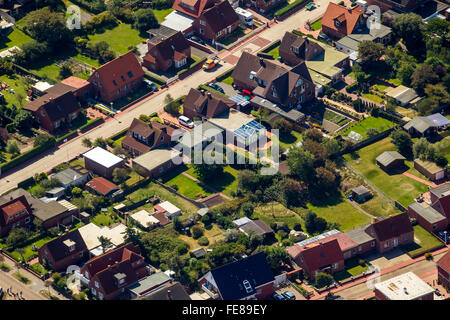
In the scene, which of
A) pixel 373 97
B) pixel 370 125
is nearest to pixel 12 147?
pixel 370 125

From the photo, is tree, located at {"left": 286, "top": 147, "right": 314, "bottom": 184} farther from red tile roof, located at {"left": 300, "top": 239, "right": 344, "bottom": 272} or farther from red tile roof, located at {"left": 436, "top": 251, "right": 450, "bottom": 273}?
red tile roof, located at {"left": 436, "top": 251, "right": 450, "bottom": 273}

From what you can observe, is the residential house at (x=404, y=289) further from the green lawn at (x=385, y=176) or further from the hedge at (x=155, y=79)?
the hedge at (x=155, y=79)

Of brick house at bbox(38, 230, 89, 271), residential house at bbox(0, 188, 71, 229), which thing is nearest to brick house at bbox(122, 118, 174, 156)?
residential house at bbox(0, 188, 71, 229)

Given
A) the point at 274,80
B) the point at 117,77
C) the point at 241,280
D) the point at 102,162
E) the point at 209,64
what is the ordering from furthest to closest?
1. the point at 209,64
2. the point at 117,77
3. the point at 274,80
4. the point at 102,162
5. the point at 241,280

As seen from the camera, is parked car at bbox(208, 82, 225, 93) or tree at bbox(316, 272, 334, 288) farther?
parked car at bbox(208, 82, 225, 93)

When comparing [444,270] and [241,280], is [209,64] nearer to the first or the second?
[241,280]

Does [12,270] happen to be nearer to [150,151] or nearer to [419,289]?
[150,151]
